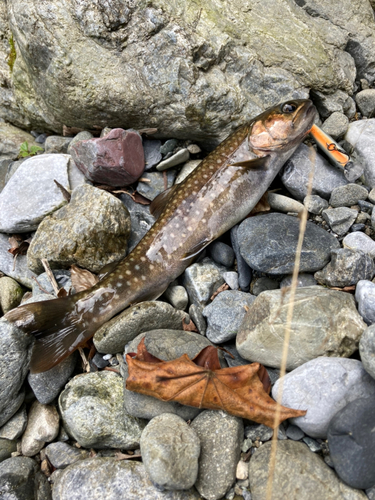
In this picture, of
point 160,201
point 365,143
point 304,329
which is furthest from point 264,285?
point 365,143

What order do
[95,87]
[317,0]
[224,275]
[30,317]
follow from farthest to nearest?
1. [317,0]
2. [95,87]
3. [224,275]
4. [30,317]

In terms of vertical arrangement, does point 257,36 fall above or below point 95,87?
above

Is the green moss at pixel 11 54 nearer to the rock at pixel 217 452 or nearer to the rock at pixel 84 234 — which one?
the rock at pixel 84 234

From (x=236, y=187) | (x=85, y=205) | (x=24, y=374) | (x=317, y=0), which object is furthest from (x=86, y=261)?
(x=317, y=0)

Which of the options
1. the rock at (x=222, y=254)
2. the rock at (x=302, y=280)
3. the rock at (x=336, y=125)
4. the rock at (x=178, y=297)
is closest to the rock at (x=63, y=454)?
the rock at (x=178, y=297)

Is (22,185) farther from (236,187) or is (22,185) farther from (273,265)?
(273,265)

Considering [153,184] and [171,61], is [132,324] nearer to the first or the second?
[153,184]
